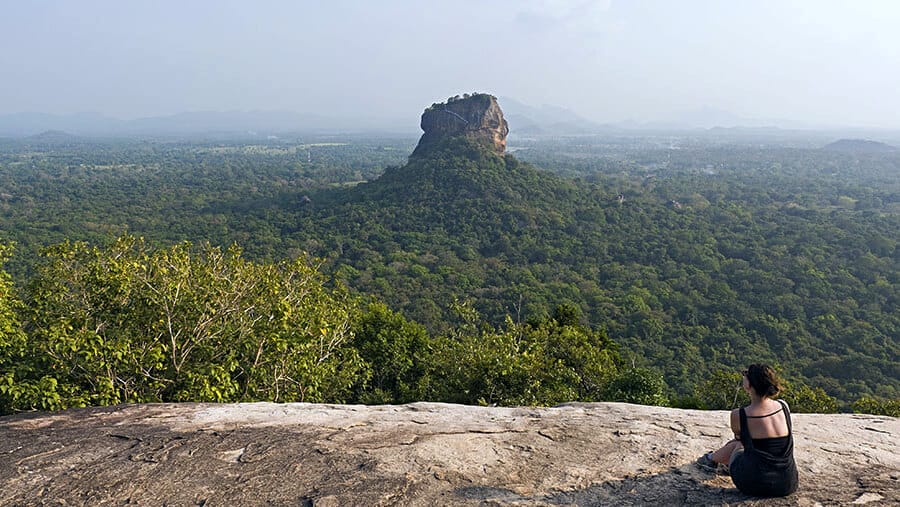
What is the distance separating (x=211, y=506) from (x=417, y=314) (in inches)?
1333

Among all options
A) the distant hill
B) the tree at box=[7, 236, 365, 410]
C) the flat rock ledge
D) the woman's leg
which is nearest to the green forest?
the tree at box=[7, 236, 365, 410]

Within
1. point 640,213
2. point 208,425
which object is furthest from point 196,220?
point 208,425

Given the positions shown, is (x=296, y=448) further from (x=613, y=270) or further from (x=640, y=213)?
(x=640, y=213)

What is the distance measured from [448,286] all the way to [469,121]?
136ft

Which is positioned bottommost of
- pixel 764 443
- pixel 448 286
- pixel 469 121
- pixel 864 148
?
pixel 448 286

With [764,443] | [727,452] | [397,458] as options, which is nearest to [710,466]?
[727,452]

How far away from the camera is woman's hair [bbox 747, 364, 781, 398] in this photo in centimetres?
443

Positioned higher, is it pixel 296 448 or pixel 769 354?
pixel 296 448

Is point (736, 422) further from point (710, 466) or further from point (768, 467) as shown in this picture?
point (710, 466)

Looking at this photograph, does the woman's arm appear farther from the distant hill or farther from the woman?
the distant hill

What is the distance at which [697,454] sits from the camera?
18.6 ft

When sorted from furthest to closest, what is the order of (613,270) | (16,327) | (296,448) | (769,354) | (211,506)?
(613,270), (769,354), (16,327), (296,448), (211,506)

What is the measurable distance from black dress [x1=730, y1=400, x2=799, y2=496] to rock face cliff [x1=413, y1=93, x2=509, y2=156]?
3040 inches

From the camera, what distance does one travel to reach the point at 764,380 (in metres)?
4.47
